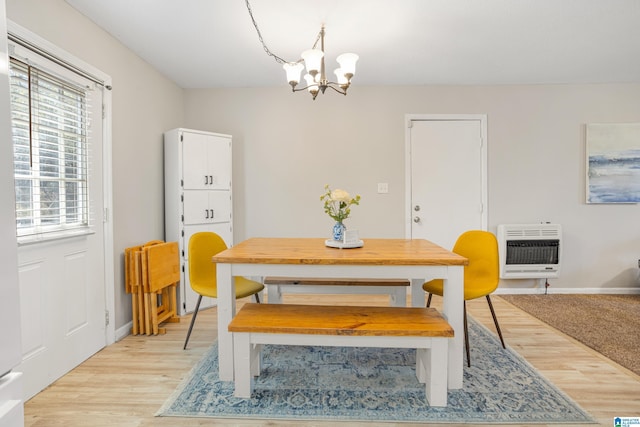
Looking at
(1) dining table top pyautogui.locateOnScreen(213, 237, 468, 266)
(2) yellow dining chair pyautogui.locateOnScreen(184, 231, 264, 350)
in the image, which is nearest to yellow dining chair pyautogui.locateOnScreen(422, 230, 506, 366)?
(1) dining table top pyautogui.locateOnScreen(213, 237, 468, 266)

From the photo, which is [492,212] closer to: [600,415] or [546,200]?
[546,200]

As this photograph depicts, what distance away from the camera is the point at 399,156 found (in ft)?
13.1

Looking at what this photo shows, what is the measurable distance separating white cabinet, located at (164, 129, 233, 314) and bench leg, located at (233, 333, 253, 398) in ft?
5.53

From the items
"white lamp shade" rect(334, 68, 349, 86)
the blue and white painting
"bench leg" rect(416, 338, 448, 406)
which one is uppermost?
"white lamp shade" rect(334, 68, 349, 86)

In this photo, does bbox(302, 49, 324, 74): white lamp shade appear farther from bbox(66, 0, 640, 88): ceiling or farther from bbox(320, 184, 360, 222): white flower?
bbox(320, 184, 360, 222): white flower

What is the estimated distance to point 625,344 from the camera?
2.57 m

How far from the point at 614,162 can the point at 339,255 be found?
379 centimetres

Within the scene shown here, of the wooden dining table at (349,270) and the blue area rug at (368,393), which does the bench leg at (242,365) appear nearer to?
the blue area rug at (368,393)

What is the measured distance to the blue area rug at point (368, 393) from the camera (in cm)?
172

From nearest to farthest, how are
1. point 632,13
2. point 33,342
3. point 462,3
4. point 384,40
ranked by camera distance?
point 33,342
point 462,3
point 632,13
point 384,40

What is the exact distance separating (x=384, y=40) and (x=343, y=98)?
118cm

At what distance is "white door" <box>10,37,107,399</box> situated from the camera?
1896 mm

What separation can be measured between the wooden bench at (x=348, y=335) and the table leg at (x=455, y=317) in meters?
0.09

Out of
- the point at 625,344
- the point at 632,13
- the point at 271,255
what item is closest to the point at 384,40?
the point at 632,13
